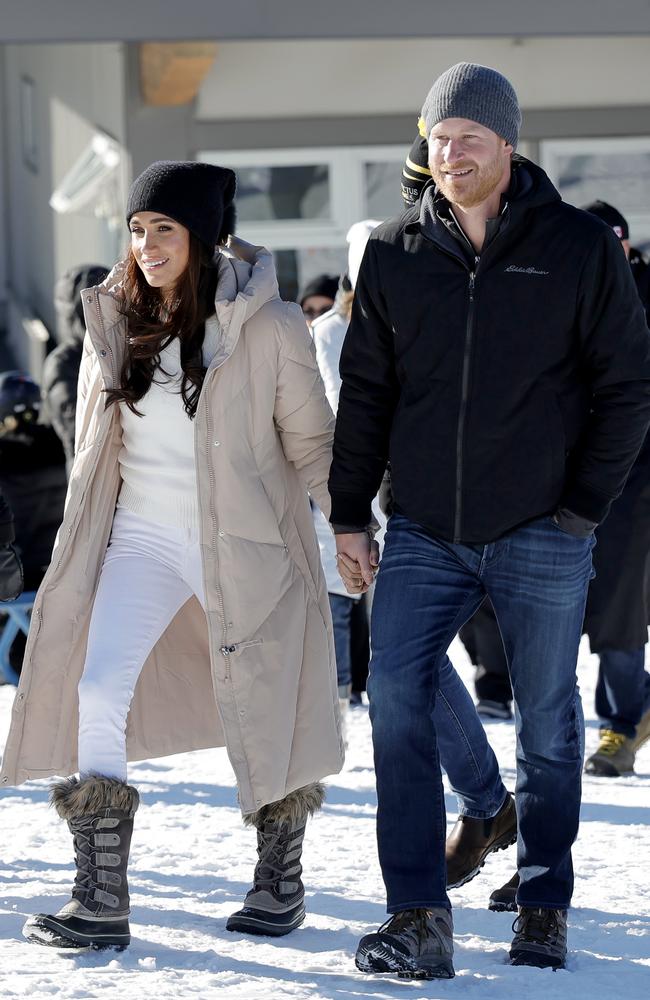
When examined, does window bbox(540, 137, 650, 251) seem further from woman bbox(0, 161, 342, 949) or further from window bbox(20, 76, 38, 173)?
woman bbox(0, 161, 342, 949)

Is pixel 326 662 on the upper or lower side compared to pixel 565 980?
upper

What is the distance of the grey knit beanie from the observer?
352 cm

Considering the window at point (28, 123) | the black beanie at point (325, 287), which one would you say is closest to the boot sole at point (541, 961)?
the black beanie at point (325, 287)

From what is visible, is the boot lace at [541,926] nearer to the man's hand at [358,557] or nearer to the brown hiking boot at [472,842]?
the brown hiking boot at [472,842]

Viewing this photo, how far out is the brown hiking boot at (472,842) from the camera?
413 cm

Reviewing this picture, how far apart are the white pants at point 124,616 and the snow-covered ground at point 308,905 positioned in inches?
17.1

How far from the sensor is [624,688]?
5914 millimetres

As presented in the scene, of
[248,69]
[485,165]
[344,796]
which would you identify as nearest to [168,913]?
[344,796]

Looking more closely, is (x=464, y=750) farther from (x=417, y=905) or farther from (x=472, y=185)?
(x=472, y=185)

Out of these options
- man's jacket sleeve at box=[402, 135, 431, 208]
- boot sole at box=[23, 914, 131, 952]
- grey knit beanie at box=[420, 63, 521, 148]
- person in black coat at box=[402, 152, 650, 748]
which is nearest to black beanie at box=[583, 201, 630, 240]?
person in black coat at box=[402, 152, 650, 748]

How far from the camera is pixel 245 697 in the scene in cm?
385

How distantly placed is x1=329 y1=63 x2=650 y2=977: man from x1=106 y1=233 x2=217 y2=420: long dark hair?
1.25 ft

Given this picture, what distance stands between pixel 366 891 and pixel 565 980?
0.89 metres

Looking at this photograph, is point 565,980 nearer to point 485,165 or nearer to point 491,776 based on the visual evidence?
point 491,776
